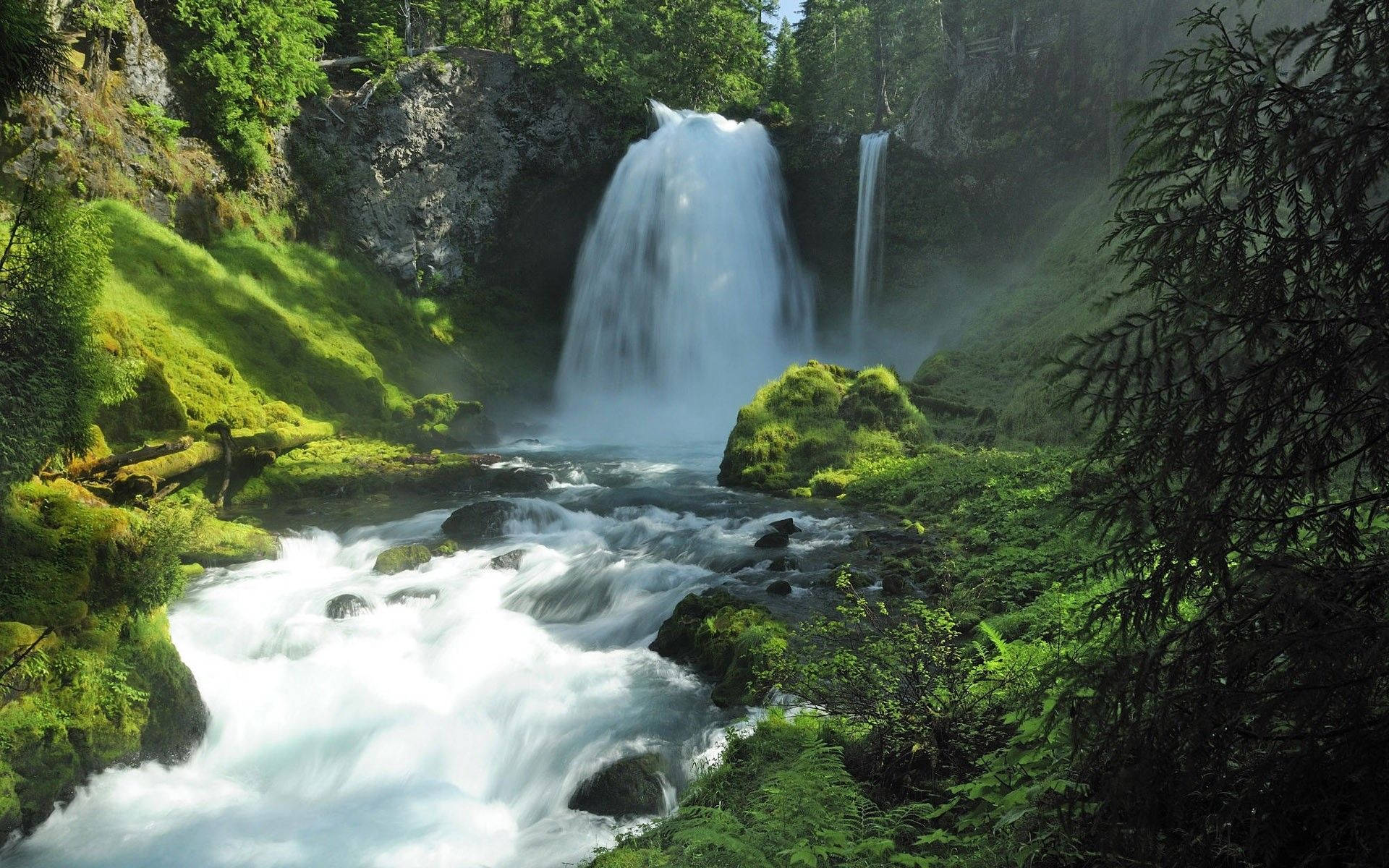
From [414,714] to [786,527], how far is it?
573 cm

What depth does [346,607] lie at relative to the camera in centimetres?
957

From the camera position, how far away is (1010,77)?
27.1 metres

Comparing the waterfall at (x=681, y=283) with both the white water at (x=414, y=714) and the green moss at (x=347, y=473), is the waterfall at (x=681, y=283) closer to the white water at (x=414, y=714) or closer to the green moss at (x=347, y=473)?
the green moss at (x=347, y=473)

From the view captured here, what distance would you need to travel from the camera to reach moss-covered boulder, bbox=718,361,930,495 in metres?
15.3

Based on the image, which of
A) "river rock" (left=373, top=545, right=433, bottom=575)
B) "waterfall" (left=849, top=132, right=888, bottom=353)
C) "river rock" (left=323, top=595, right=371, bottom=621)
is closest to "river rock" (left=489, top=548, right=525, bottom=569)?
"river rock" (left=373, top=545, right=433, bottom=575)

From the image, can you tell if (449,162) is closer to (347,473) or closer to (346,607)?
(347,473)

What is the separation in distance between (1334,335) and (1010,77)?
28.4 m

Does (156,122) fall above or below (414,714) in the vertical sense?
above

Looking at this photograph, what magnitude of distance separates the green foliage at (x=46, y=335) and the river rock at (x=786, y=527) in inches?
327

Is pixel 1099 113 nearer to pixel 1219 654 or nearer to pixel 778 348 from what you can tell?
pixel 778 348

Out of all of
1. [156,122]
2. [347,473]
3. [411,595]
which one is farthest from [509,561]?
[156,122]

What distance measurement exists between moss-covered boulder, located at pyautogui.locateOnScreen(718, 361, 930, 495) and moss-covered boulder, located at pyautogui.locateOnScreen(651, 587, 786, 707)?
6.57 m

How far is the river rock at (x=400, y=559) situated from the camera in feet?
36.3

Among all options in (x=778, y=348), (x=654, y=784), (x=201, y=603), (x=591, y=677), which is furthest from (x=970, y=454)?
(x=778, y=348)
